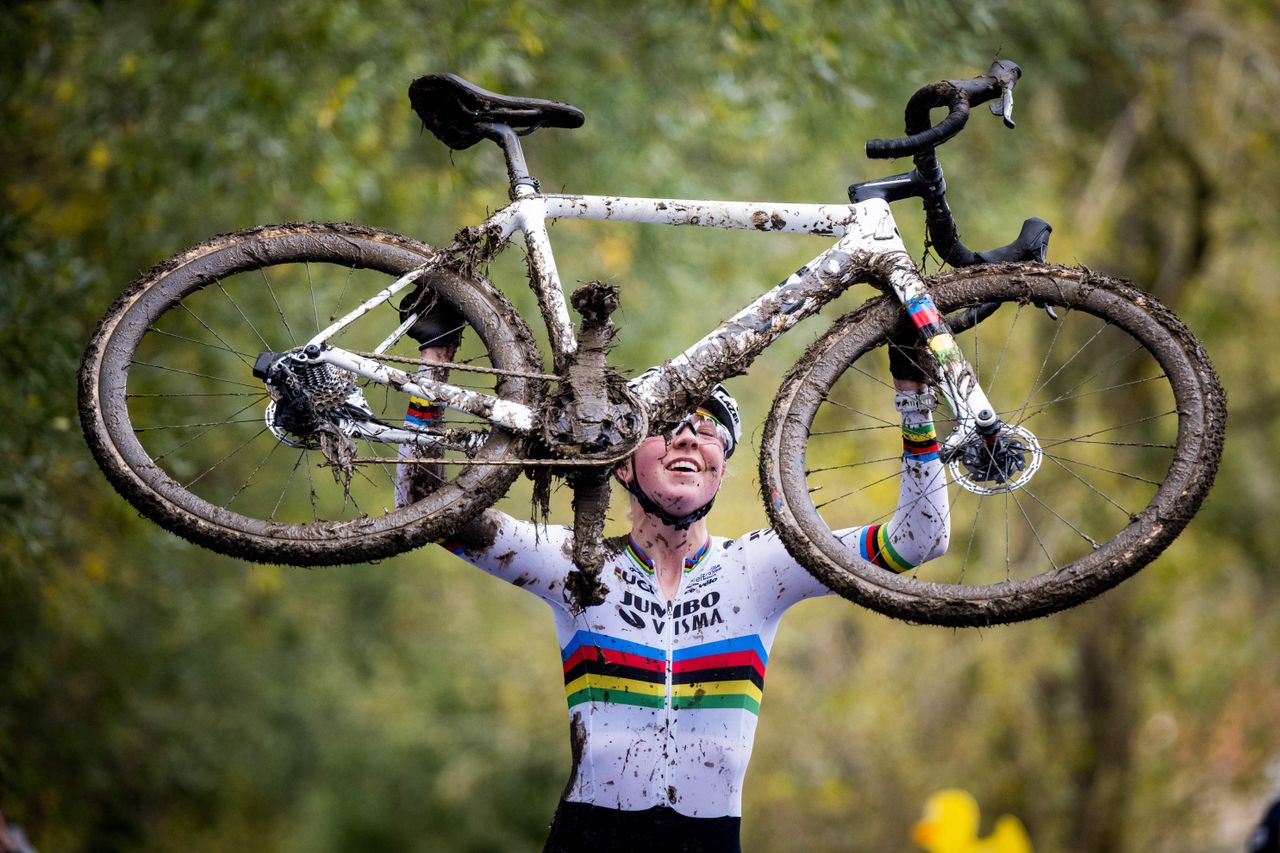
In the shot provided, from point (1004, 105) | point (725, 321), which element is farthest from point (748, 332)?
point (1004, 105)

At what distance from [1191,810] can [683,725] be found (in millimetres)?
7921

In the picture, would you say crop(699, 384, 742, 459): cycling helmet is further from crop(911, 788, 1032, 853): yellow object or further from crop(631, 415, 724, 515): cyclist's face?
crop(911, 788, 1032, 853): yellow object

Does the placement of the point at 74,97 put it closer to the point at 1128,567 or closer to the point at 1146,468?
the point at 1128,567

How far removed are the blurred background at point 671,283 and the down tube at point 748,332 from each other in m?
2.78

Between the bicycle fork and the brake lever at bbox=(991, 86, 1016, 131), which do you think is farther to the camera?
the brake lever at bbox=(991, 86, 1016, 131)

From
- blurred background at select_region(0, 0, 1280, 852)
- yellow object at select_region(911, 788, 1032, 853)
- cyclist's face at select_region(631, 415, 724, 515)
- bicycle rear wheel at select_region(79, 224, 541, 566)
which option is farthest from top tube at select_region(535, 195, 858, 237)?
yellow object at select_region(911, 788, 1032, 853)

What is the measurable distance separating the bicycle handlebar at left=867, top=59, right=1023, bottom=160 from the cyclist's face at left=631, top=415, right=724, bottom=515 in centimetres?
83

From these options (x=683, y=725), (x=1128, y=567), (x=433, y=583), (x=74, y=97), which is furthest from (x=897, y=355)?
(x=433, y=583)

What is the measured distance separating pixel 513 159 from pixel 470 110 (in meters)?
0.17

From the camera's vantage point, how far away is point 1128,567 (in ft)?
9.59

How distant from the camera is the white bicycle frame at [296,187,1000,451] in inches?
125

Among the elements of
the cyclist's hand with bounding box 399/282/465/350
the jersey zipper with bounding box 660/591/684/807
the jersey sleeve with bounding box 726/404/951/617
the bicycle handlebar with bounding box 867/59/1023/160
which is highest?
the bicycle handlebar with bounding box 867/59/1023/160

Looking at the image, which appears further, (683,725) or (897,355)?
(683,725)

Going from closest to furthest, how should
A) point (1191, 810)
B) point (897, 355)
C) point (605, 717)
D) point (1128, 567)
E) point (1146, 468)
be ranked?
point (1128, 567) → point (897, 355) → point (605, 717) → point (1146, 468) → point (1191, 810)
